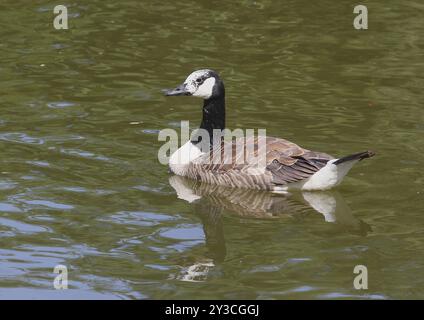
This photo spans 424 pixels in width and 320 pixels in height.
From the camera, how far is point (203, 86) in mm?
12891

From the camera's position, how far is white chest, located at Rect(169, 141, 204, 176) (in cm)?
1276

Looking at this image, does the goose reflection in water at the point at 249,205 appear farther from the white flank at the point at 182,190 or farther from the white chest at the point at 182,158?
the white chest at the point at 182,158

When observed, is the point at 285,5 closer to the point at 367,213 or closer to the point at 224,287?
the point at 367,213

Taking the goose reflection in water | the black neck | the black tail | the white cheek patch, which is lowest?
the goose reflection in water

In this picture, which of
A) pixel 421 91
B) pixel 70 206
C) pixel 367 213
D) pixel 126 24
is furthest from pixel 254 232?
pixel 126 24

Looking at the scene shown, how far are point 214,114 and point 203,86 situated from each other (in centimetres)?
38

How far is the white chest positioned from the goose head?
2.22 ft

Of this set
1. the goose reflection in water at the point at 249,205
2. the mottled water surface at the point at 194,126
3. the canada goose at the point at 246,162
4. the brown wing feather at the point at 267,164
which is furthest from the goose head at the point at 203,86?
the goose reflection in water at the point at 249,205

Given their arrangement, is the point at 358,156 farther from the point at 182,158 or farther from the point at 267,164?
the point at 182,158

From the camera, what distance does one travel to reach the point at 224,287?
922 centimetres


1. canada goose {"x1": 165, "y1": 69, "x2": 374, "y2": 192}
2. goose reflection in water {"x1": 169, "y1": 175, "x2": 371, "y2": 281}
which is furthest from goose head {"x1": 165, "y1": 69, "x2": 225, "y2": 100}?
goose reflection in water {"x1": 169, "y1": 175, "x2": 371, "y2": 281}

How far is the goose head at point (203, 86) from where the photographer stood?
12.9 meters

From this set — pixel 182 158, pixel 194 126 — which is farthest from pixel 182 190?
pixel 194 126

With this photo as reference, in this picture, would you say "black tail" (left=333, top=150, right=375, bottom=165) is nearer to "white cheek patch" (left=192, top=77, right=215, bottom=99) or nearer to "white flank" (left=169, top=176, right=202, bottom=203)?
"white flank" (left=169, top=176, right=202, bottom=203)
